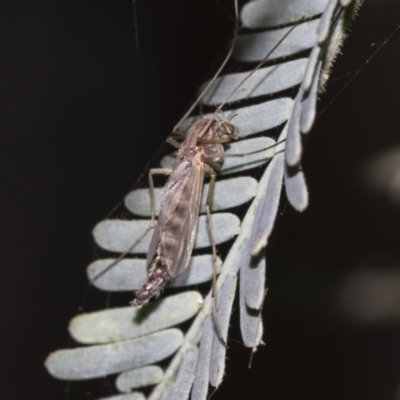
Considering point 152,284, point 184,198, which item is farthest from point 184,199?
point 152,284

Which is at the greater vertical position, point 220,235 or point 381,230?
point 220,235

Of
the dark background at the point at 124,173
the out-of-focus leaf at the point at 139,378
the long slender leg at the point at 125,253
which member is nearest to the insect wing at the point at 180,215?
the long slender leg at the point at 125,253

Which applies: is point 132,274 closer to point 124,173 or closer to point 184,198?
point 184,198

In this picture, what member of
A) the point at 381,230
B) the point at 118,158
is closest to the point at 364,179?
the point at 381,230

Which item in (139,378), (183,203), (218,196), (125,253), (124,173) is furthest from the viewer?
(124,173)

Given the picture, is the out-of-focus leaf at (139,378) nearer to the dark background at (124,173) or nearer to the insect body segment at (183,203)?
the insect body segment at (183,203)

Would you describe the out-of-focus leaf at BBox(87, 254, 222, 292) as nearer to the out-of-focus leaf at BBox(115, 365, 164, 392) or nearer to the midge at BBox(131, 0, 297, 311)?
the midge at BBox(131, 0, 297, 311)

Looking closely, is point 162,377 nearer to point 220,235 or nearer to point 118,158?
point 220,235
